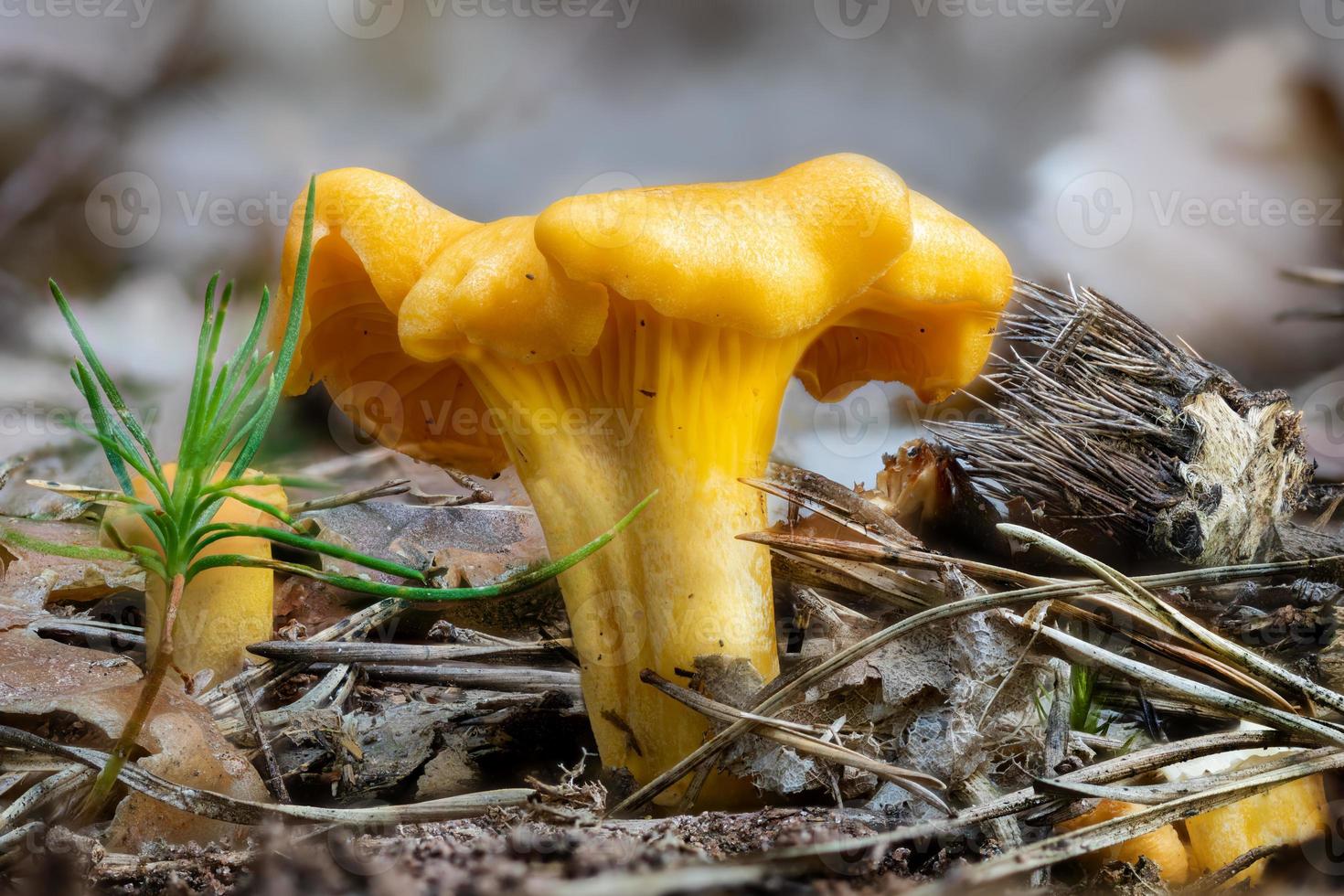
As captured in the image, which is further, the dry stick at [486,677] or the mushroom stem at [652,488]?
the dry stick at [486,677]

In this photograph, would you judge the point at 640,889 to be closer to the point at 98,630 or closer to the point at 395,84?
the point at 98,630

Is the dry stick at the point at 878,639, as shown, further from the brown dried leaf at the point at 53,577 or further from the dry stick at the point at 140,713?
the brown dried leaf at the point at 53,577

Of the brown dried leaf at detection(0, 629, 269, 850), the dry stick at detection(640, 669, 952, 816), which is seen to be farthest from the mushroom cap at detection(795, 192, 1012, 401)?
the brown dried leaf at detection(0, 629, 269, 850)

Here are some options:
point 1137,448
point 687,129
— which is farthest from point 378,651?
point 687,129

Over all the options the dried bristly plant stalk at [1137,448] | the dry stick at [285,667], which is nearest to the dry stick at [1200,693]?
the dried bristly plant stalk at [1137,448]

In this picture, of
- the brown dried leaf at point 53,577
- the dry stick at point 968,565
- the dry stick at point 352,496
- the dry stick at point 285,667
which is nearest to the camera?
the dry stick at point 968,565

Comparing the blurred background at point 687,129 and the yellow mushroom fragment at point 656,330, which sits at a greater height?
the blurred background at point 687,129
